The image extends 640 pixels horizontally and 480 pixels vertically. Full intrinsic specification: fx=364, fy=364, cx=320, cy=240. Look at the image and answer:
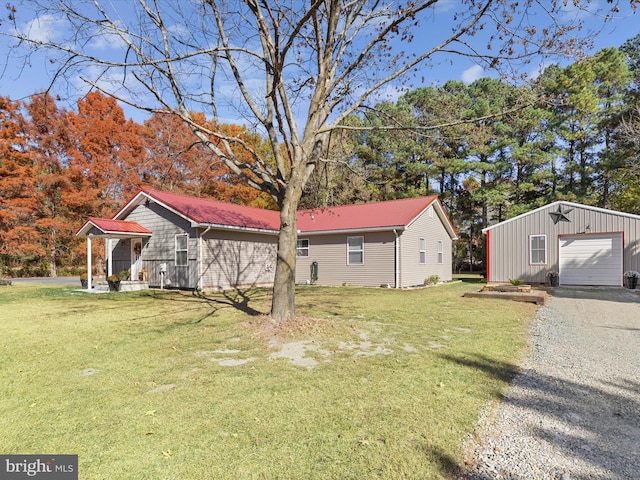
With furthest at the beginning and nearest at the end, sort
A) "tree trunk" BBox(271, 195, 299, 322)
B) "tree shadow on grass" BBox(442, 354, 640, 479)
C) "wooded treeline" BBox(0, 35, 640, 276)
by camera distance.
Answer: "wooded treeline" BBox(0, 35, 640, 276) < "tree trunk" BBox(271, 195, 299, 322) < "tree shadow on grass" BBox(442, 354, 640, 479)

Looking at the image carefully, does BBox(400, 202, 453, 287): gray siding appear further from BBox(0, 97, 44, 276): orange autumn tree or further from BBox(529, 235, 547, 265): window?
BBox(0, 97, 44, 276): orange autumn tree

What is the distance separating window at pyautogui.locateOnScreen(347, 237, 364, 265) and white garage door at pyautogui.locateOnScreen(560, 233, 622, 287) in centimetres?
885

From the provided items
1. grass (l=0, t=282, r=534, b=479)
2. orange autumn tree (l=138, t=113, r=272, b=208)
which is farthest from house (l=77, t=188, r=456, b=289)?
orange autumn tree (l=138, t=113, r=272, b=208)

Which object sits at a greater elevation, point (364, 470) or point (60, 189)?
point (60, 189)

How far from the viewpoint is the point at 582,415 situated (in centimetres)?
336

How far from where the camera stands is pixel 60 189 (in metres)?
25.3

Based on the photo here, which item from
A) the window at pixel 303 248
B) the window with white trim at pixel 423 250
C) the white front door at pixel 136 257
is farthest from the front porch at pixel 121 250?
the window with white trim at pixel 423 250

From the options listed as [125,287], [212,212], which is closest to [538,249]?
[212,212]

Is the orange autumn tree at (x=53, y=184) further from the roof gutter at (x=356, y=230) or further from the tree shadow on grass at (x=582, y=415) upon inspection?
the tree shadow on grass at (x=582, y=415)

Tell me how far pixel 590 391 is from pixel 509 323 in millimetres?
3947

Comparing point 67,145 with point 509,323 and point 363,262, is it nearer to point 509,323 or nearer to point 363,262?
point 363,262

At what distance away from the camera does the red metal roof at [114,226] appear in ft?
47.8

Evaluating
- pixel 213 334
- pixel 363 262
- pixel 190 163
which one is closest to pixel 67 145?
pixel 190 163

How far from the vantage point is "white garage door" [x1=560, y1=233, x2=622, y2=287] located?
600 inches
